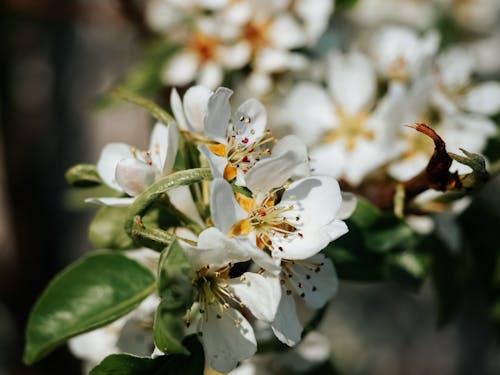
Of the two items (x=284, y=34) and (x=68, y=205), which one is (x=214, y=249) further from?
(x=68, y=205)

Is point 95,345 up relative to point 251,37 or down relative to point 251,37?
down

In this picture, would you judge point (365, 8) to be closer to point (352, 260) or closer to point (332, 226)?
point (352, 260)

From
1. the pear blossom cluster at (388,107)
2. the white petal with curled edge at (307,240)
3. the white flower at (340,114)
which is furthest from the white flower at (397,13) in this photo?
the white petal with curled edge at (307,240)

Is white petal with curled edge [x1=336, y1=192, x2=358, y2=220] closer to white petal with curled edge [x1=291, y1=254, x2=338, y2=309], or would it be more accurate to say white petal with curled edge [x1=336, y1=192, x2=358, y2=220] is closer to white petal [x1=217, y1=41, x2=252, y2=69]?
white petal with curled edge [x1=291, y1=254, x2=338, y2=309]

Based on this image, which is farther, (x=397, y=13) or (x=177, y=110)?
(x=397, y=13)

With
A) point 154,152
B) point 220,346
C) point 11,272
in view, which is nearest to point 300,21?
point 154,152

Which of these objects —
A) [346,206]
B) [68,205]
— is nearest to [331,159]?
[346,206]
